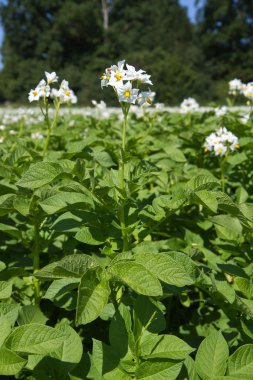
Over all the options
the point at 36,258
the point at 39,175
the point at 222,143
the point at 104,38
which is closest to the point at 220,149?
the point at 222,143

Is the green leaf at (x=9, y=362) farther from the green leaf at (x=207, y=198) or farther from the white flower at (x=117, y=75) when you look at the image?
the white flower at (x=117, y=75)

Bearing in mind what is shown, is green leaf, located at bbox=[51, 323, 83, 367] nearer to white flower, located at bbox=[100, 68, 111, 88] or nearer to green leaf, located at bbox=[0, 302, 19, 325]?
green leaf, located at bbox=[0, 302, 19, 325]

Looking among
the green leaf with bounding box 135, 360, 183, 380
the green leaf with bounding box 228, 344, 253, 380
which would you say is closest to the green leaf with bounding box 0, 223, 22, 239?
the green leaf with bounding box 135, 360, 183, 380

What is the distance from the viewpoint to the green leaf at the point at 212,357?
1.07 metres

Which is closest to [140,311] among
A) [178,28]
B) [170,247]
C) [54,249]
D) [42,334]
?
[42,334]

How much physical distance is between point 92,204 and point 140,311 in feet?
1.22

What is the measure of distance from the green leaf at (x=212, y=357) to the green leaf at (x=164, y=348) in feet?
0.20

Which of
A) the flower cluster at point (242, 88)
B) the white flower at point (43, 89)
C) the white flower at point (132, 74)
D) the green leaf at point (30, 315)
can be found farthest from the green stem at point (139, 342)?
the flower cluster at point (242, 88)

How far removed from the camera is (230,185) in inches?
95.4

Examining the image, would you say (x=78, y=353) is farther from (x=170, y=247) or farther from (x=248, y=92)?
(x=248, y=92)

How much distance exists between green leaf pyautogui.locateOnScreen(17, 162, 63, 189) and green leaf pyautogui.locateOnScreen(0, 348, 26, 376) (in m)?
0.51

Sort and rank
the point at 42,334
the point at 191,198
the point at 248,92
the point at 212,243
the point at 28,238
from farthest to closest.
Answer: the point at 248,92 < the point at 212,243 < the point at 28,238 < the point at 191,198 < the point at 42,334

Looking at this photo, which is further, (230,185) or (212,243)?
(230,185)

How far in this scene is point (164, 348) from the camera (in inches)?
42.9
